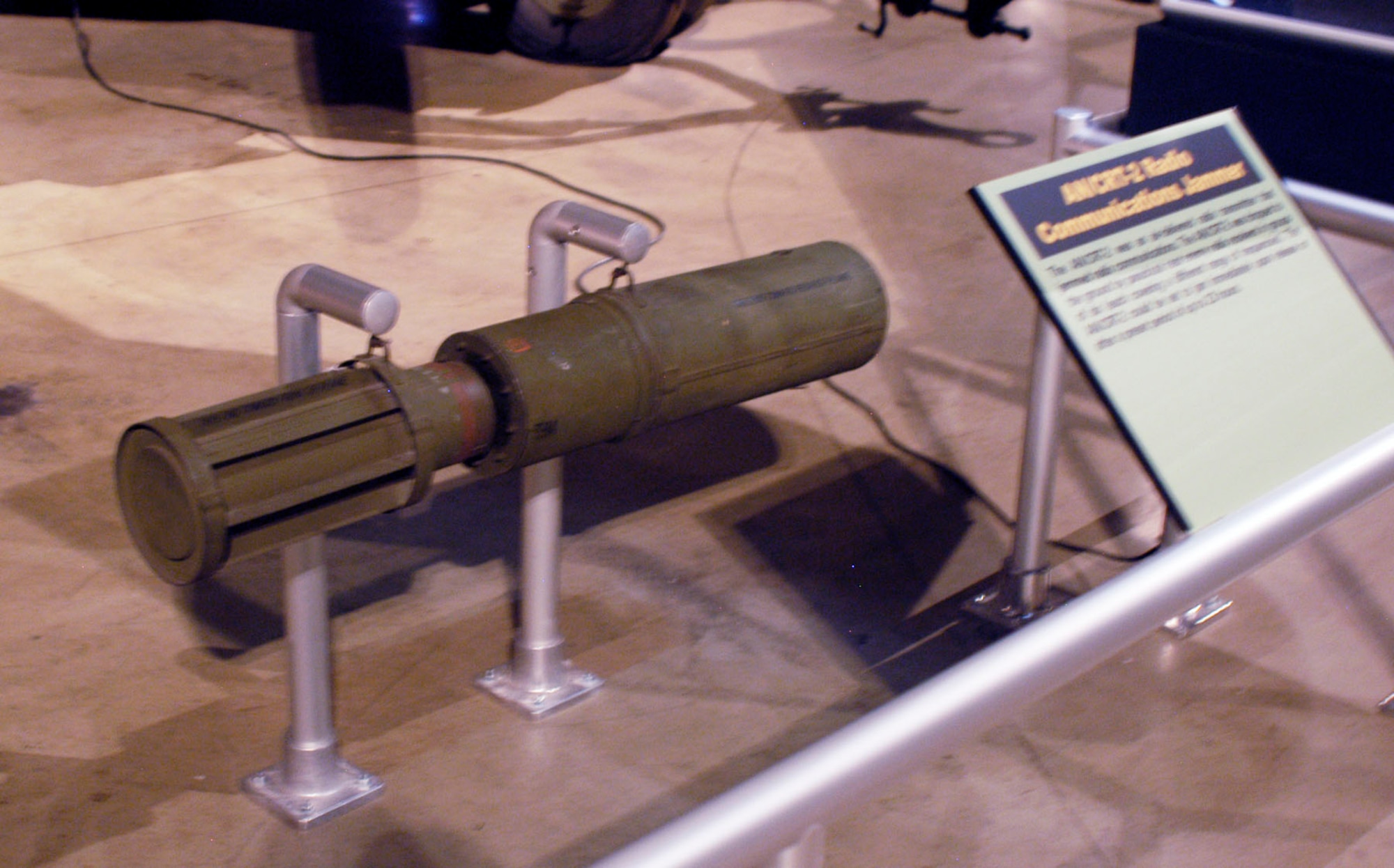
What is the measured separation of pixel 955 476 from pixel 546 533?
4.23ft

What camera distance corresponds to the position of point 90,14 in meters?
6.76

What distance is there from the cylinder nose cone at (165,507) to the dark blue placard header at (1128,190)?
98 centimetres

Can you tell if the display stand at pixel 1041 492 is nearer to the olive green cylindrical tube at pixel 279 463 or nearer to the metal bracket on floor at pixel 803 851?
the olive green cylindrical tube at pixel 279 463

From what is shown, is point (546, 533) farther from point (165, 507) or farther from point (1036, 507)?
point (1036, 507)

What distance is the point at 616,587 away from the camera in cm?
282

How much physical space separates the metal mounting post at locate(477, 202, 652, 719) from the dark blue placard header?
0.70 metres


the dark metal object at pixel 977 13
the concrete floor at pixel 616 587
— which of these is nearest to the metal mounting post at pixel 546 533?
the concrete floor at pixel 616 587

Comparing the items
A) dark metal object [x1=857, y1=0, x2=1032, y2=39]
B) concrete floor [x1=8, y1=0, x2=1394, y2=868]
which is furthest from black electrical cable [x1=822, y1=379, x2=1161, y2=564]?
dark metal object [x1=857, y1=0, x2=1032, y2=39]

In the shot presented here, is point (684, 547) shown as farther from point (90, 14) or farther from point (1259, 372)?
point (90, 14)

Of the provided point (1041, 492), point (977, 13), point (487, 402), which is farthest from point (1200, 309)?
point (977, 13)

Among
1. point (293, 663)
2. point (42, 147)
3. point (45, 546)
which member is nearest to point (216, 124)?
point (42, 147)

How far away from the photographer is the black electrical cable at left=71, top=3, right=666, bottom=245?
481 cm

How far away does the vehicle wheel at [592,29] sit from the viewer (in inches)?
250

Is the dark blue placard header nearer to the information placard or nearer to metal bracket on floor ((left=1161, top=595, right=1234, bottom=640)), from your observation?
the information placard
